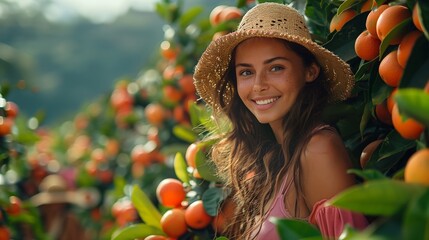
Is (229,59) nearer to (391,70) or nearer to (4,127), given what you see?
(391,70)

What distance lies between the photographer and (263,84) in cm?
182

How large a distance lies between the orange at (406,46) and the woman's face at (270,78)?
42 centimetres

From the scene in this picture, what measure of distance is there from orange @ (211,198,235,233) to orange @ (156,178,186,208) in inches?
5.6

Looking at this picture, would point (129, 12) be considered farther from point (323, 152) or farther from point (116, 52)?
point (323, 152)

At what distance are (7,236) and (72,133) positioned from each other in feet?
12.3

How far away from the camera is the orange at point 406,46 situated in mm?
1423

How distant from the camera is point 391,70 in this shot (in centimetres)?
150

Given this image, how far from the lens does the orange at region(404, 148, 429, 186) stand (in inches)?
43.2

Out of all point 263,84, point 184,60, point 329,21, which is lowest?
point 263,84

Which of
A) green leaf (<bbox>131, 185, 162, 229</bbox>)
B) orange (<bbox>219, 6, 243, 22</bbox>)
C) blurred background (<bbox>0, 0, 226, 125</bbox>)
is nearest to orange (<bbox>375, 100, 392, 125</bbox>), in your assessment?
green leaf (<bbox>131, 185, 162, 229</bbox>)

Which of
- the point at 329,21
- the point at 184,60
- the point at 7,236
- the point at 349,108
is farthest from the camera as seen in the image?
the point at 184,60

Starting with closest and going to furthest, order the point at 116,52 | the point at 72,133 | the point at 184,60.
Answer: the point at 184,60
the point at 72,133
the point at 116,52

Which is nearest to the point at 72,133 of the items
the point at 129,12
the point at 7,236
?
the point at 7,236

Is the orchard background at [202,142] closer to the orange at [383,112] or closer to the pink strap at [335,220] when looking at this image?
the orange at [383,112]
